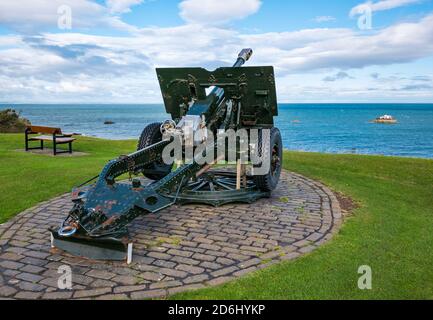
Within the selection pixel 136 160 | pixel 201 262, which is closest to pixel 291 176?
pixel 136 160

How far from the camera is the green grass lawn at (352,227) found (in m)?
3.87

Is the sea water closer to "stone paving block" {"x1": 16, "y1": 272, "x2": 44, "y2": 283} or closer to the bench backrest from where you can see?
the bench backrest

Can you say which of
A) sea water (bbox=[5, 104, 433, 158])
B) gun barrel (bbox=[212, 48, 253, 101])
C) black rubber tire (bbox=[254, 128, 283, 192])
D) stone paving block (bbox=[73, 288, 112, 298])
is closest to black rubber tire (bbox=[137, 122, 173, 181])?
black rubber tire (bbox=[254, 128, 283, 192])

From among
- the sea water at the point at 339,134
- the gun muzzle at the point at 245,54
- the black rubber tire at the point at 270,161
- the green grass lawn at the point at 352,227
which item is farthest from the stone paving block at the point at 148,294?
the sea water at the point at 339,134

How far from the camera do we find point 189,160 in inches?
243

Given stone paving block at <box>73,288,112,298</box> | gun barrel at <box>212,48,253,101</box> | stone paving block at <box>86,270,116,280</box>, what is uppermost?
gun barrel at <box>212,48,253,101</box>

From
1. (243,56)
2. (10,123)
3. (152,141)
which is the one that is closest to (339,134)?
(10,123)

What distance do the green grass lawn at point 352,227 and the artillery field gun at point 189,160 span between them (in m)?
1.32

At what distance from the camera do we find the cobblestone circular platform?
3947mm

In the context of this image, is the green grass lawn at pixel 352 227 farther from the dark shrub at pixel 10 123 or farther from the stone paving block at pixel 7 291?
the dark shrub at pixel 10 123

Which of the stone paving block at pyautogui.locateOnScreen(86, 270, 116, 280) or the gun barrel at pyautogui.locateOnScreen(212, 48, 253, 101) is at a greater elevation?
the gun barrel at pyautogui.locateOnScreen(212, 48, 253, 101)

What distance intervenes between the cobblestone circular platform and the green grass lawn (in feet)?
0.92
